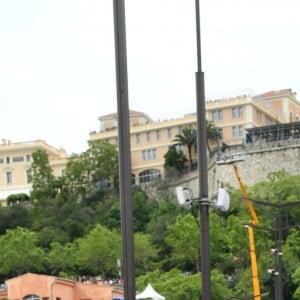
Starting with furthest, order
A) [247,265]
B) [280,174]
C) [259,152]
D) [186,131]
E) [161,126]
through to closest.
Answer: [161,126], [186,131], [259,152], [280,174], [247,265]

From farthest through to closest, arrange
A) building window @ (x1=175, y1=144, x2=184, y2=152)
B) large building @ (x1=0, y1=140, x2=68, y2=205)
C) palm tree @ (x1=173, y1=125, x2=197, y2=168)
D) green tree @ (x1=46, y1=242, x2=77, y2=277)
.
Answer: large building @ (x1=0, y1=140, x2=68, y2=205) → building window @ (x1=175, y1=144, x2=184, y2=152) → palm tree @ (x1=173, y1=125, x2=197, y2=168) → green tree @ (x1=46, y1=242, x2=77, y2=277)

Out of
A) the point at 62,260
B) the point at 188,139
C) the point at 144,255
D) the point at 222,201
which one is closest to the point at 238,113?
the point at 188,139

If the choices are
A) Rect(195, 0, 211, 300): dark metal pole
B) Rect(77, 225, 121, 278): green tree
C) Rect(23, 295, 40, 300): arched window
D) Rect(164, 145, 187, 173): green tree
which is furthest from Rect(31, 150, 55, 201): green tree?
Rect(195, 0, 211, 300): dark metal pole

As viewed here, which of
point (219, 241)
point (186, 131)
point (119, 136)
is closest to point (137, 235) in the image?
point (219, 241)

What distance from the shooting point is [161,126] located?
361ft

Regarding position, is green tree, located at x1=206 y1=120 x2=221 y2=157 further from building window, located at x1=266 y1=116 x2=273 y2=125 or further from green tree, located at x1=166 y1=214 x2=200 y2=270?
green tree, located at x1=166 y1=214 x2=200 y2=270

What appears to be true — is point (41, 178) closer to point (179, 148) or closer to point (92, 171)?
point (92, 171)

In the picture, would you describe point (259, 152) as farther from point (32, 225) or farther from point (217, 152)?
point (32, 225)

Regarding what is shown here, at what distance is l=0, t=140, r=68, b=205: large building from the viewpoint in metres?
116

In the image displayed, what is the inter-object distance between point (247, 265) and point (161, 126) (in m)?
45.5

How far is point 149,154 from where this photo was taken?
109500 mm

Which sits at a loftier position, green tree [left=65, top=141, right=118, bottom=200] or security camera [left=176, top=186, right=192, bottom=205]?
green tree [left=65, top=141, right=118, bottom=200]

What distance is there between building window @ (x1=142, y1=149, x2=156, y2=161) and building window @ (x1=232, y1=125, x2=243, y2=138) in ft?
28.1

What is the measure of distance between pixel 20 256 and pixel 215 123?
3048cm
